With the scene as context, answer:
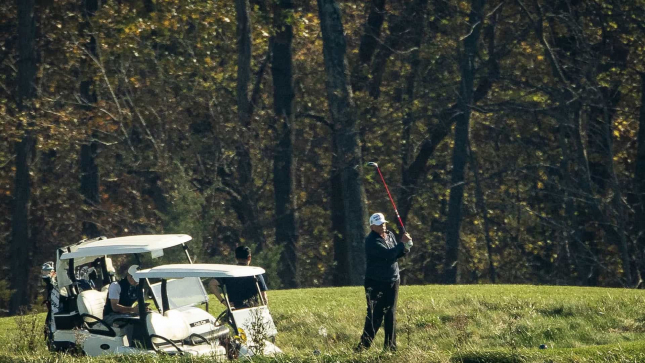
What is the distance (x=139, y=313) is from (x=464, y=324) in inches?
203

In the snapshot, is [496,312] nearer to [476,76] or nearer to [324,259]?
[476,76]

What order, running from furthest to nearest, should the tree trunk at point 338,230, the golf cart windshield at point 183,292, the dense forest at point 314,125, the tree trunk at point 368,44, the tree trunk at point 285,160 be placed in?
the tree trunk at point 338,230, the tree trunk at point 368,44, the tree trunk at point 285,160, the dense forest at point 314,125, the golf cart windshield at point 183,292

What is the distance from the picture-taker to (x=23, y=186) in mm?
30250

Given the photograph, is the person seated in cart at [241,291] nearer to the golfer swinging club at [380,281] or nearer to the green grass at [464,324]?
the green grass at [464,324]

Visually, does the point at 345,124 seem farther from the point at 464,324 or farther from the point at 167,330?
the point at 167,330

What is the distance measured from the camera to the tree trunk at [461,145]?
30.0 metres

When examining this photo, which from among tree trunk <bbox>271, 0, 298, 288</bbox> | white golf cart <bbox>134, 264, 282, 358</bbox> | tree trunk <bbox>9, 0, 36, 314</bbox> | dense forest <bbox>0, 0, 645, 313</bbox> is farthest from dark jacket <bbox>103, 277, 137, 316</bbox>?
tree trunk <bbox>271, 0, 298, 288</bbox>

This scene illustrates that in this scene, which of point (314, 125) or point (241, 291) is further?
point (314, 125)

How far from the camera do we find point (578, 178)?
31812mm

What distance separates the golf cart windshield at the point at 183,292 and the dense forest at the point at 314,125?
43.6 ft

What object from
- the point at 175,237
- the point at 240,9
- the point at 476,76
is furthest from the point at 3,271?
the point at 175,237

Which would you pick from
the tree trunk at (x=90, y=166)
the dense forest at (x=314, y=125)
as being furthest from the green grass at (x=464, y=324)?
the tree trunk at (x=90, y=166)

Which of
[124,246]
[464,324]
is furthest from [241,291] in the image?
[464,324]

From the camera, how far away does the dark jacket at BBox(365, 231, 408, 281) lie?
13.1 meters
